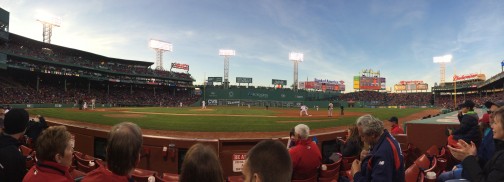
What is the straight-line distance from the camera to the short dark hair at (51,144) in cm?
265

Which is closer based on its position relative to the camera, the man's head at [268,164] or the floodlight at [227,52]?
the man's head at [268,164]

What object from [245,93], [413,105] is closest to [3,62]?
[245,93]

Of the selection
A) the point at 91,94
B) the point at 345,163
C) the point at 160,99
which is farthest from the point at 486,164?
the point at 160,99

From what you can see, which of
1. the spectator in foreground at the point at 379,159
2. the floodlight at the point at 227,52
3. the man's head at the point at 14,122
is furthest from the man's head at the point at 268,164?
the floodlight at the point at 227,52

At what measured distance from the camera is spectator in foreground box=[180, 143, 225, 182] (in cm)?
184

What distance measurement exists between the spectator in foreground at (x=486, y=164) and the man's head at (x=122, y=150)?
11.0ft

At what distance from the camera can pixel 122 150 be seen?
93.7 inches

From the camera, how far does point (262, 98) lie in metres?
78.5

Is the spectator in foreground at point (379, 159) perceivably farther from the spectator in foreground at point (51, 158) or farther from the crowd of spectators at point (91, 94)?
the crowd of spectators at point (91, 94)

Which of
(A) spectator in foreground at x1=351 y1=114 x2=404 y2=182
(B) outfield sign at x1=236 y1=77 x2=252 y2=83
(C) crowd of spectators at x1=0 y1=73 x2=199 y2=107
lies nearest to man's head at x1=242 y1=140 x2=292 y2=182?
(A) spectator in foreground at x1=351 y1=114 x2=404 y2=182

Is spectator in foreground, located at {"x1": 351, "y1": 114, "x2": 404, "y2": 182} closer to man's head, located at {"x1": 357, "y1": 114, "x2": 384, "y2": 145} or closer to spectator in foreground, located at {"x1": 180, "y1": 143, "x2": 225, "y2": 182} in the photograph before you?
man's head, located at {"x1": 357, "y1": 114, "x2": 384, "y2": 145}

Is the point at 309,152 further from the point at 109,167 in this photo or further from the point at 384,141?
the point at 109,167

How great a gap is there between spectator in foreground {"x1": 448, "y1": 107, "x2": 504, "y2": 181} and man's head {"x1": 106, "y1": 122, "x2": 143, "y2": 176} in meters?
3.34

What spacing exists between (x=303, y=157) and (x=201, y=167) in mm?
2990
